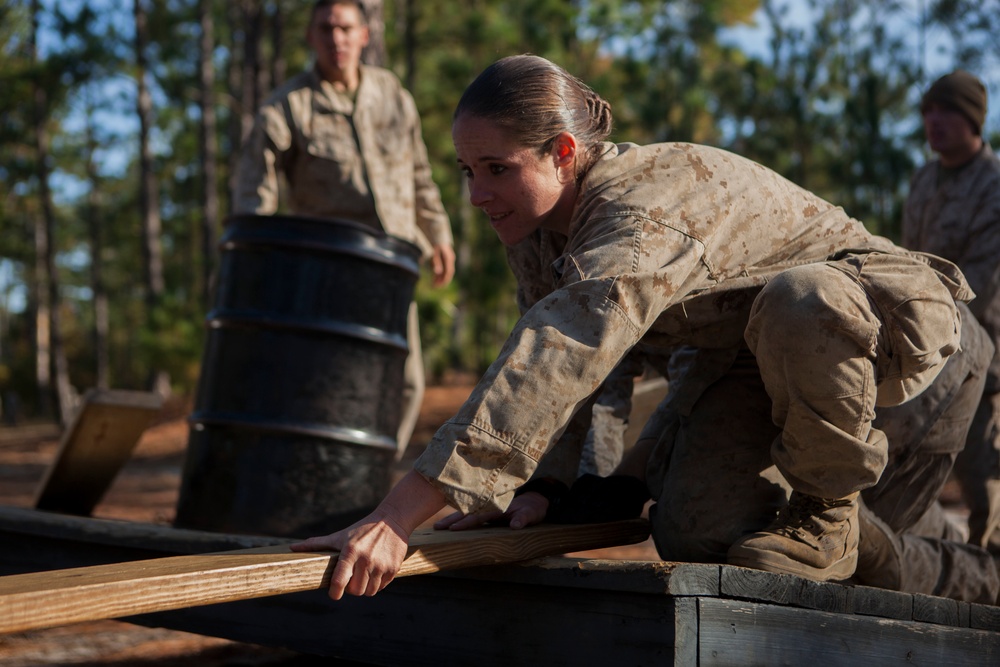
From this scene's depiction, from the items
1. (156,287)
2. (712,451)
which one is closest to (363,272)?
(712,451)

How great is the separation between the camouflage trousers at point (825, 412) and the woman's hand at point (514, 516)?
326mm

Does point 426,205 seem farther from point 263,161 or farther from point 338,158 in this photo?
point 263,161

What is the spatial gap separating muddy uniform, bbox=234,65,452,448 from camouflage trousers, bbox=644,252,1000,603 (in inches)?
88.1

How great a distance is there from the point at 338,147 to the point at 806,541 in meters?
3.13

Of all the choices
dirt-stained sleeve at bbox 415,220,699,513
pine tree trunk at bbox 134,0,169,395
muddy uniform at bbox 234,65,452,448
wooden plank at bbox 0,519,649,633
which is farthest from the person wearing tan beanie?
pine tree trunk at bbox 134,0,169,395

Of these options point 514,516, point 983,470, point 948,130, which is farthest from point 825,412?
point 948,130

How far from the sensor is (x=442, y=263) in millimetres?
5258

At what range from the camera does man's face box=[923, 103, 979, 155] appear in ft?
15.3

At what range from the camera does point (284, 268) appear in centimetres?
365

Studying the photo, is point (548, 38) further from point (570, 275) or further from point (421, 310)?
point (570, 275)

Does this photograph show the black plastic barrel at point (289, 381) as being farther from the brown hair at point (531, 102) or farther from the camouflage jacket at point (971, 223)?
the camouflage jacket at point (971, 223)

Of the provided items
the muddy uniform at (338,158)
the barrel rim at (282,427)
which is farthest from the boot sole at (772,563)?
the muddy uniform at (338,158)

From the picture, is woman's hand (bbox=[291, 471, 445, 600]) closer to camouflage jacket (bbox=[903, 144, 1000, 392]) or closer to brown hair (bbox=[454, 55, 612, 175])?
brown hair (bbox=[454, 55, 612, 175])

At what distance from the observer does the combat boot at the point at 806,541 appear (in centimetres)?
230
